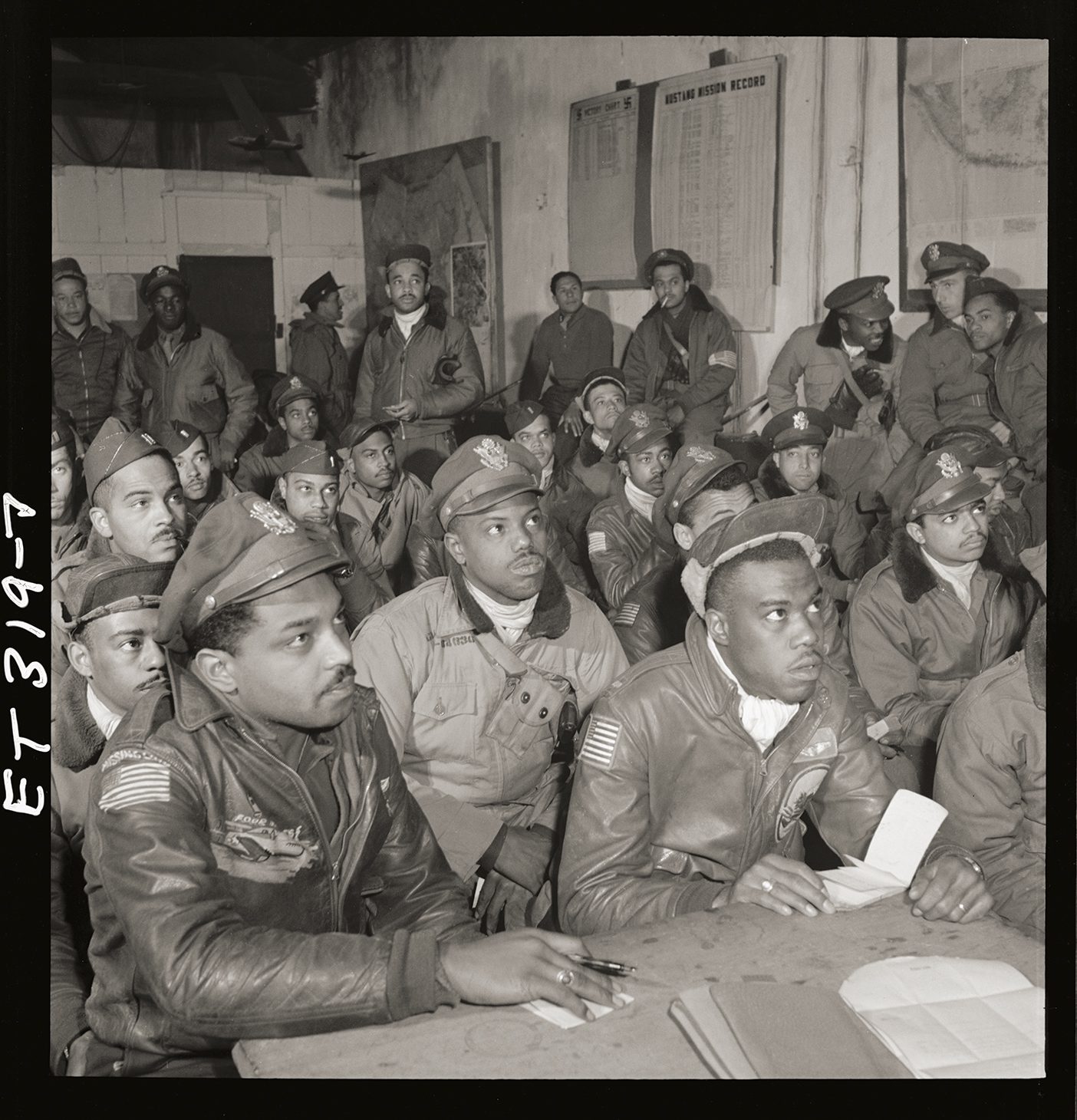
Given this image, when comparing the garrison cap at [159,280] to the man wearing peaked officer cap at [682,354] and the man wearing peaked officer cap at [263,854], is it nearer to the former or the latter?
the man wearing peaked officer cap at [263,854]

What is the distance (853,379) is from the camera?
362 centimetres

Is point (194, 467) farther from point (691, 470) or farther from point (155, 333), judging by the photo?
point (691, 470)

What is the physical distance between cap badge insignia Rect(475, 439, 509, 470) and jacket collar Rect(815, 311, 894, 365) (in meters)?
0.96

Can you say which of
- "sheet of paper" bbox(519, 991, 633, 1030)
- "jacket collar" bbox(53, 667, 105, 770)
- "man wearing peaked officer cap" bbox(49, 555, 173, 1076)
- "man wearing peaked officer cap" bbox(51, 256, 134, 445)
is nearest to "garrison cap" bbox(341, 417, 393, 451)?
"man wearing peaked officer cap" bbox(51, 256, 134, 445)

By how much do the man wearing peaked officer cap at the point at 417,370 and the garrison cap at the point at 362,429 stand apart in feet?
0.06

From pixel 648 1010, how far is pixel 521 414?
2.08m

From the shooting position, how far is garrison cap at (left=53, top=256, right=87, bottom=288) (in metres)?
3.24

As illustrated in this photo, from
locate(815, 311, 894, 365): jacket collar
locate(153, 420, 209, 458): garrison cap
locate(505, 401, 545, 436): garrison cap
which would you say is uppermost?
locate(815, 311, 894, 365): jacket collar

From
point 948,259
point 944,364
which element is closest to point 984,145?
point 948,259

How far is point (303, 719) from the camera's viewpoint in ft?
8.07

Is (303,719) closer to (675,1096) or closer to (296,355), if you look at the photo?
(675,1096)

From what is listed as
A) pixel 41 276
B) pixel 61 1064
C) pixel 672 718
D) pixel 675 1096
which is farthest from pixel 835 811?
pixel 41 276

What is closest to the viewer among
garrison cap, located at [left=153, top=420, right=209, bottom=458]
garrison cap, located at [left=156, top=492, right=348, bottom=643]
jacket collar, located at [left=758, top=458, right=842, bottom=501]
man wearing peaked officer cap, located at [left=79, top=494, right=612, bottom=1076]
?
man wearing peaked officer cap, located at [left=79, top=494, right=612, bottom=1076]

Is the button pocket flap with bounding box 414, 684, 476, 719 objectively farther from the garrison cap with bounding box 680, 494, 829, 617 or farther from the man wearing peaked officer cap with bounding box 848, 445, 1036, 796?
the man wearing peaked officer cap with bounding box 848, 445, 1036, 796
